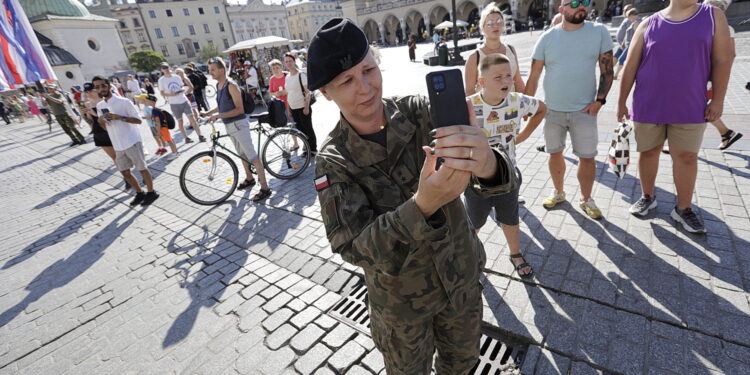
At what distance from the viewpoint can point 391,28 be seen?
214 feet

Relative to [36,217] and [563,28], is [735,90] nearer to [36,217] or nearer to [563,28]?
[563,28]

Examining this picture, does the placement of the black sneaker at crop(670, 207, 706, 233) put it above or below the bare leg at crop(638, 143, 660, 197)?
below

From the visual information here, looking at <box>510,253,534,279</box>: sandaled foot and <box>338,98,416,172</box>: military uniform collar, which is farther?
<box>510,253,534,279</box>: sandaled foot

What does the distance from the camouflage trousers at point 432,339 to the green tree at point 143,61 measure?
67.9m

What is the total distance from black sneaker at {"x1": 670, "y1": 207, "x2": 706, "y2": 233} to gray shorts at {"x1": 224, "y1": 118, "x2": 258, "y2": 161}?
19.1 ft

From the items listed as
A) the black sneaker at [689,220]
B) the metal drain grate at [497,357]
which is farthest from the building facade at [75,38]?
the black sneaker at [689,220]

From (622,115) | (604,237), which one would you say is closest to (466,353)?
(604,237)

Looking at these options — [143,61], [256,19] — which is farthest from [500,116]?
[256,19]

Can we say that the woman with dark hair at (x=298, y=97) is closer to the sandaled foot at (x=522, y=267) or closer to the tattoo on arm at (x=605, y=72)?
the sandaled foot at (x=522, y=267)

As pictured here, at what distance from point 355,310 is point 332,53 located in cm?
258

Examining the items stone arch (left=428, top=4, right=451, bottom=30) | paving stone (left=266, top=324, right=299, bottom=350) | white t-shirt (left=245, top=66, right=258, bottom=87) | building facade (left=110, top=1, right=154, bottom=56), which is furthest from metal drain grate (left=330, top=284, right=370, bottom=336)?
building facade (left=110, top=1, right=154, bottom=56)

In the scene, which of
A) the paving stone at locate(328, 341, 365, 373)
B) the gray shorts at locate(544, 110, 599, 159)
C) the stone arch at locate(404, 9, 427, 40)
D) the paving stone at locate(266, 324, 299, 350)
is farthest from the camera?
the stone arch at locate(404, 9, 427, 40)

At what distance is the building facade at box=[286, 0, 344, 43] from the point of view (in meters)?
95.3

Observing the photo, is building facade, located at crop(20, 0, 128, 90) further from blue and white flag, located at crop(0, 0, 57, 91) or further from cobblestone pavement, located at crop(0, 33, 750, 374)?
cobblestone pavement, located at crop(0, 33, 750, 374)
